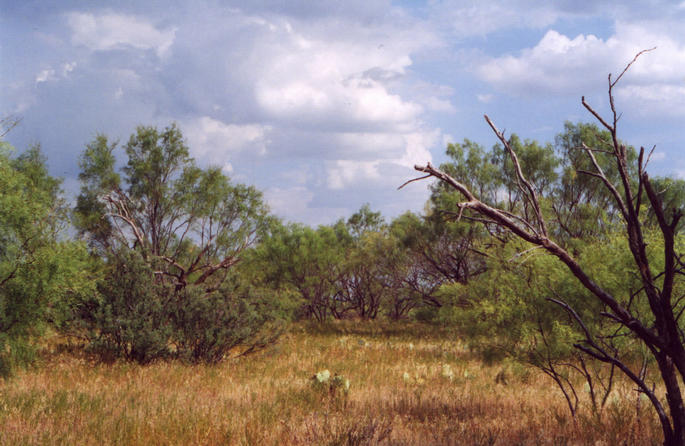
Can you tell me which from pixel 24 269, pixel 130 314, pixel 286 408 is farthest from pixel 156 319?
pixel 286 408

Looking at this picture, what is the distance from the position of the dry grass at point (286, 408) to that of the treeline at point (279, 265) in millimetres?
678

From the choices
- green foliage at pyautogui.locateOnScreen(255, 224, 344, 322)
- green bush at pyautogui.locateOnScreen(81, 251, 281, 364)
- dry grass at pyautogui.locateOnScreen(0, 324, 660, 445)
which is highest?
green foliage at pyautogui.locateOnScreen(255, 224, 344, 322)

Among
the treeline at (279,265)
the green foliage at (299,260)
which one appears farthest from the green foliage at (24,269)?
the green foliage at (299,260)

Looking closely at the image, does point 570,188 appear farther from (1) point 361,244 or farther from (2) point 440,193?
(1) point 361,244

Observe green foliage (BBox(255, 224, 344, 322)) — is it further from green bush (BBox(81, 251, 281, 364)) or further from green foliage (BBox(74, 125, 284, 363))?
green bush (BBox(81, 251, 281, 364))

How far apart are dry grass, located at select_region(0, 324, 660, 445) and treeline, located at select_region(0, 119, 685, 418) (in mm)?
678

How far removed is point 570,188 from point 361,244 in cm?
1303

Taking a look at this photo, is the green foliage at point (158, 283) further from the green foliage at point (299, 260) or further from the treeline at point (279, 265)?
the green foliage at point (299, 260)

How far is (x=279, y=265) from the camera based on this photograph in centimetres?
2848

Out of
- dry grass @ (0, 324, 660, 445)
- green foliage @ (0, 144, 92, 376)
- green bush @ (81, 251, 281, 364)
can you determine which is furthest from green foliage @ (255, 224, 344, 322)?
green foliage @ (0, 144, 92, 376)

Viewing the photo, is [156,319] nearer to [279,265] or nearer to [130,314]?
[130,314]

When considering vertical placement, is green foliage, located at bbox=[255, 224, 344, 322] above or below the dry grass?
above

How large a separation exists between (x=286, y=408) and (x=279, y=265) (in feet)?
70.2

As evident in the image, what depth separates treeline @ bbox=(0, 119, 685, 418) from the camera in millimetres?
7934
